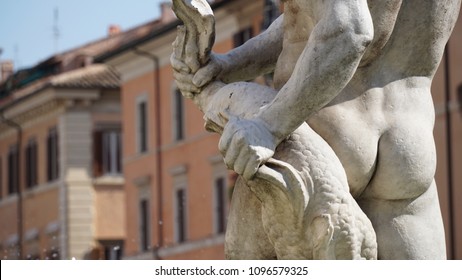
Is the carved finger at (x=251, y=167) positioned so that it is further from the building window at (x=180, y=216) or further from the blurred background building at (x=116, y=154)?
the building window at (x=180, y=216)

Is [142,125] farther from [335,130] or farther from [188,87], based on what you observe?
[335,130]

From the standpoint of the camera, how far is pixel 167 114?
6506 cm

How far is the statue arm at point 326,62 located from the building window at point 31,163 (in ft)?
232

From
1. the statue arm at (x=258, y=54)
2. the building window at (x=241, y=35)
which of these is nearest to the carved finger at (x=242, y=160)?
the statue arm at (x=258, y=54)

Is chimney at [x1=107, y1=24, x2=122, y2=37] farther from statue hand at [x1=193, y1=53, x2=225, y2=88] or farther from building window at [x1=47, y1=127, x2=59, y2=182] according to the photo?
statue hand at [x1=193, y1=53, x2=225, y2=88]

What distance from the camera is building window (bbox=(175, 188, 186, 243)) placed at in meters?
63.3

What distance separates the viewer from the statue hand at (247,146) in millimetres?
7434

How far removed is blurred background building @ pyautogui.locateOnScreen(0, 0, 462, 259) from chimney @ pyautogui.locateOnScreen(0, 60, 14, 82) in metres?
4.44

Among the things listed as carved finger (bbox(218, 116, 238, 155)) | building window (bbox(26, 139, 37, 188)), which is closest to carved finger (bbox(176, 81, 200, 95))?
carved finger (bbox(218, 116, 238, 155))

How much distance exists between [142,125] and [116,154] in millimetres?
7352
